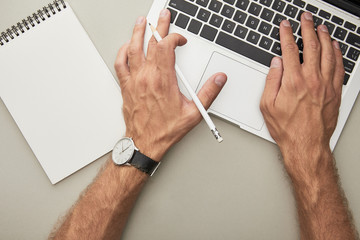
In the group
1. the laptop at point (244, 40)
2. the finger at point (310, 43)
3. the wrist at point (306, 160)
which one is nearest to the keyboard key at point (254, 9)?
the laptop at point (244, 40)

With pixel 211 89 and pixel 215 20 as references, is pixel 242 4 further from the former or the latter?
pixel 211 89

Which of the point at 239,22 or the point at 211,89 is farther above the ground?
the point at 239,22

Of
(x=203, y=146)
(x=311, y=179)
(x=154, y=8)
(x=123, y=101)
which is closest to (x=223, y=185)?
(x=203, y=146)

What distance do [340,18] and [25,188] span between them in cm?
86

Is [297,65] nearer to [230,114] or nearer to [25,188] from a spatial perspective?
[230,114]

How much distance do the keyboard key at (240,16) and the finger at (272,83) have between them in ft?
0.38

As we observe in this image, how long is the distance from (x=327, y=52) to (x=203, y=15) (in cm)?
30

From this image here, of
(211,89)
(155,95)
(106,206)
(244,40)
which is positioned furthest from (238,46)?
(106,206)

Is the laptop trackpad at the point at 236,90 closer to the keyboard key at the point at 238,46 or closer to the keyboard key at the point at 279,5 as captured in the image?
the keyboard key at the point at 238,46

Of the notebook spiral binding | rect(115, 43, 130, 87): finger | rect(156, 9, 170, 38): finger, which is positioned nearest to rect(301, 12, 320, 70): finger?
rect(156, 9, 170, 38): finger

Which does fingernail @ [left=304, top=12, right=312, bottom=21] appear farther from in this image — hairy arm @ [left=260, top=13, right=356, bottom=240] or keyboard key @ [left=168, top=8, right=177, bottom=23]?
keyboard key @ [left=168, top=8, right=177, bottom=23]

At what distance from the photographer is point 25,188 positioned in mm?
763

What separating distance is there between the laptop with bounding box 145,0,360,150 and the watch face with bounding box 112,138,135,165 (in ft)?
0.65

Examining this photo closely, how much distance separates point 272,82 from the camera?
2.37ft
